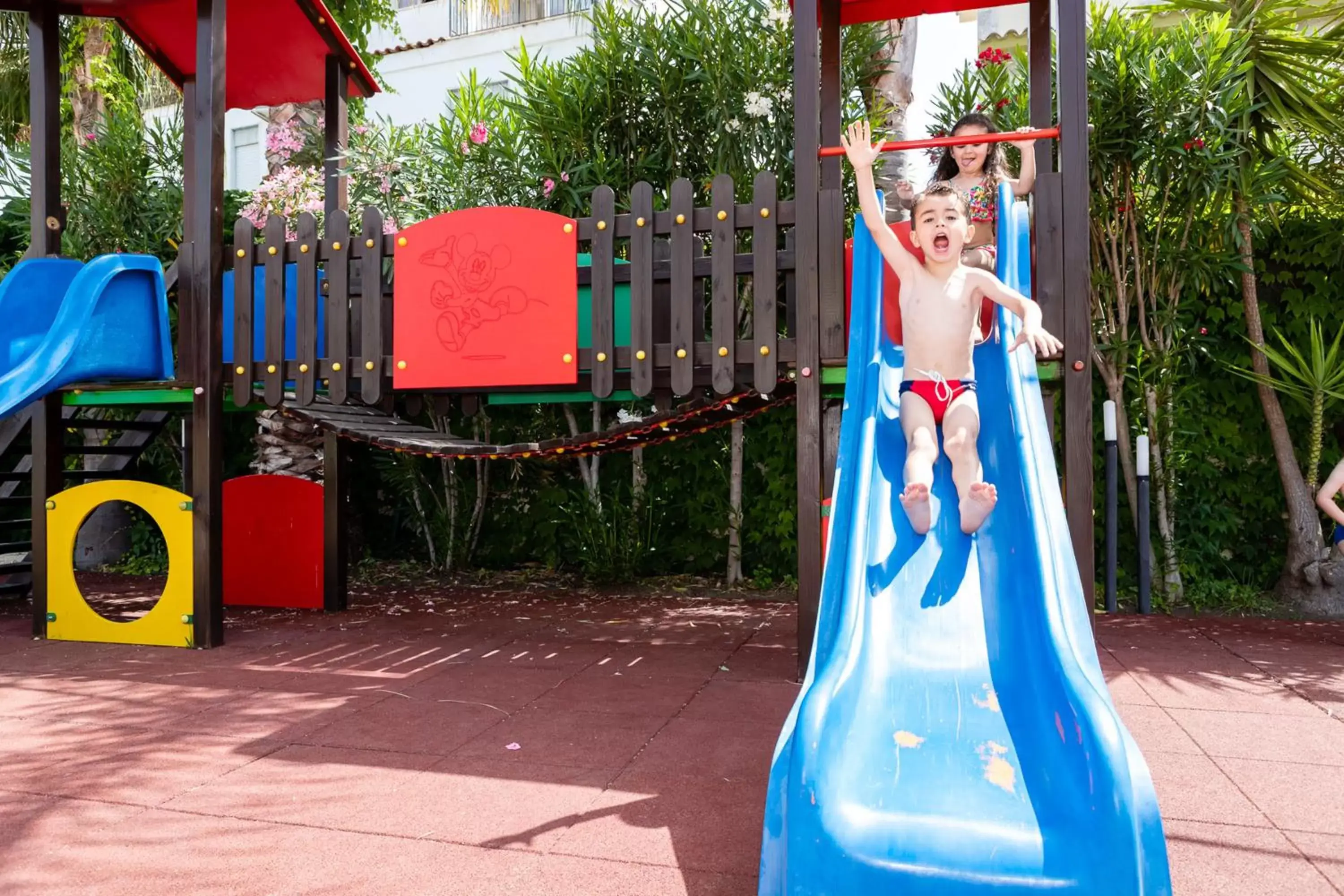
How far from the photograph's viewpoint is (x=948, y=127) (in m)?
6.69

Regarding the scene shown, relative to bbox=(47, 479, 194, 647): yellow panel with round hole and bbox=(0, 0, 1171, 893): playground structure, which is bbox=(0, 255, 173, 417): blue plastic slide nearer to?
bbox=(0, 0, 1171, 893): playground structure

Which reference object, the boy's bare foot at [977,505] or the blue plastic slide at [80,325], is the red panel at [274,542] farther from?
the boy's bare foot at [977,505]

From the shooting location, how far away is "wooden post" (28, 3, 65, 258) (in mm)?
5207

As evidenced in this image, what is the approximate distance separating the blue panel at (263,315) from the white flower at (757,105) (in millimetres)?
3027

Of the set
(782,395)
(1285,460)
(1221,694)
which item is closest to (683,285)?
(782,395)

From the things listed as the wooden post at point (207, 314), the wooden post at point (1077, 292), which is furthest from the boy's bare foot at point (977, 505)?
the wooden post at point (207, 314)

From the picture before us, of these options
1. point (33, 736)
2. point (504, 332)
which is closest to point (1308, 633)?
point (504, 332)

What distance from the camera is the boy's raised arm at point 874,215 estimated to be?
140 inches

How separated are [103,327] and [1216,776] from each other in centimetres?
531

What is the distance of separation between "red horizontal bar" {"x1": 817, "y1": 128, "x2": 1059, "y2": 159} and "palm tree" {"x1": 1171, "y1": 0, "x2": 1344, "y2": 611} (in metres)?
2.80

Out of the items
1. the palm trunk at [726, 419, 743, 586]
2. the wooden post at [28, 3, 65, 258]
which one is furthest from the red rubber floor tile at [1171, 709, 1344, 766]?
the wooden post at [28, 3, 65, 258]

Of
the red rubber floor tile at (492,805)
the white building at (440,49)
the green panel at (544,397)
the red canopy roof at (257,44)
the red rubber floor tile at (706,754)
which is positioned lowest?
the red rubber floor tile at (706,754)

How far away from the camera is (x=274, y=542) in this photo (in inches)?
249

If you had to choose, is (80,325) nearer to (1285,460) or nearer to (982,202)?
(982,202)
